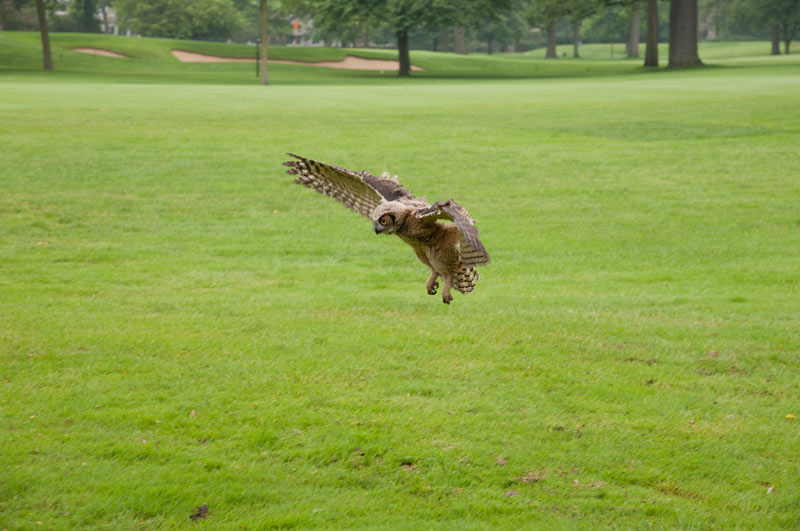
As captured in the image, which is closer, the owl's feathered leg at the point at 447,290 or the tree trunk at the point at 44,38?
the owl's feathered leg at the point at 447,290

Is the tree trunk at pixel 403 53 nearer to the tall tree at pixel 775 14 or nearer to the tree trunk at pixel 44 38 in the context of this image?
the tree trunk at pixel 44 38

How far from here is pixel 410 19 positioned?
58.6 meters

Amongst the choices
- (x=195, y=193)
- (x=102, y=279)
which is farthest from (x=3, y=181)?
(x=102, y=279)

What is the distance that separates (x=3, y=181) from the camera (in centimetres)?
1823

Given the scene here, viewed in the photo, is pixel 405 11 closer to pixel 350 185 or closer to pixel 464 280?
pixel 350 185

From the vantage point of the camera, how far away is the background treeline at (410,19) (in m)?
59.4

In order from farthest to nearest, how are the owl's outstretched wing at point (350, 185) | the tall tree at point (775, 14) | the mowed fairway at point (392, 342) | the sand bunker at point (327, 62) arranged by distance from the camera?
1. the tall tree at point (775, 14)
2. the sand bunker at point (327, 62)
3. the mowed fairway at point (392, 342)
4. the owl's outstretched wing at point (350, 185)

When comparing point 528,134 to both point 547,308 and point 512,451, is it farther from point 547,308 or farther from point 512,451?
point 512,451

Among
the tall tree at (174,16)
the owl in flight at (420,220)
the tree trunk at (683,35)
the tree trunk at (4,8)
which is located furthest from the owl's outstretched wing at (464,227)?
the tall tree at (174,16)

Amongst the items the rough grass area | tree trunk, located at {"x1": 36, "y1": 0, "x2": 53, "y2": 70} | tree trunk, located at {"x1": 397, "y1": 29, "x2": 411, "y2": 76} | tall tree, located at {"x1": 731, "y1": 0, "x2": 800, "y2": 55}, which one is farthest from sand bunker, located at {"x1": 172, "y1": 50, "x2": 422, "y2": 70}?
tall tree, located at {"x1": 731, "y1": 0, "x2": 800, "y2": 55}

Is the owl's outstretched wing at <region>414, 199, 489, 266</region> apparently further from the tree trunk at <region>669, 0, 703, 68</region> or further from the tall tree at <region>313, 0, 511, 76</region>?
the tree trunk at <region>669, 0, 703, 68</region>

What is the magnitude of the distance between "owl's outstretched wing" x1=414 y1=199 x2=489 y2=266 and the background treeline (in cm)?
5720

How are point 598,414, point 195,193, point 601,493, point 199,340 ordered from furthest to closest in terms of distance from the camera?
1. point 195,193
2. point 199,340
3. point 598,414
4. point 601,493

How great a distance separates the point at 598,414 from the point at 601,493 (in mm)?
1349
